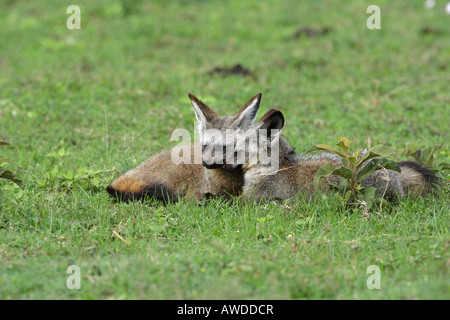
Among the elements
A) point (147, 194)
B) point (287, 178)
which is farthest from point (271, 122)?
point (147, 194)

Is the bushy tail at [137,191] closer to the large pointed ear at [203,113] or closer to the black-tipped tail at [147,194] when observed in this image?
the black-tipped tail at [147,194]

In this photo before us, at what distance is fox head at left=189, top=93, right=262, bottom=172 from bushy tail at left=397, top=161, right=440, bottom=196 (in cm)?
175

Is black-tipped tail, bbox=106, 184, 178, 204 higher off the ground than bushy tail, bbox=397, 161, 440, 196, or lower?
lower

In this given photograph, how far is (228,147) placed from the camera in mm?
5816

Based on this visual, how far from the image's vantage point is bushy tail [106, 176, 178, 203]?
6023 mm

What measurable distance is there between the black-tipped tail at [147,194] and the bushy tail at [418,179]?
8.14 feet

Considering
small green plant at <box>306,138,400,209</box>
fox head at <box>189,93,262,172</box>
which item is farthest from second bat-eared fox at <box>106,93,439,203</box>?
small green plant at <box>306,138,400,209</box>

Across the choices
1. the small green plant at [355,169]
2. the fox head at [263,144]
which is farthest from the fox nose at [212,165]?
the small green plant at [355,169]

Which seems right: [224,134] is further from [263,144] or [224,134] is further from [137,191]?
[137,191]

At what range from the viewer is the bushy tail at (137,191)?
6023 millimetres

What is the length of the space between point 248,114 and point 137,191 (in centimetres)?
143

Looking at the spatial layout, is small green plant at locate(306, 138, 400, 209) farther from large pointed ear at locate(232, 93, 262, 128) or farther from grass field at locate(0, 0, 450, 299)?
large pointed ear at locate(232, 93, 262, 128)

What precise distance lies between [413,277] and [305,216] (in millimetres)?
1417
